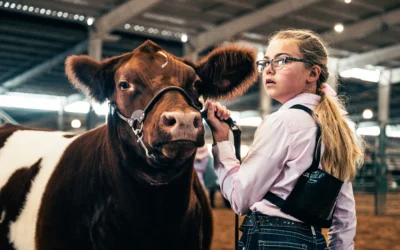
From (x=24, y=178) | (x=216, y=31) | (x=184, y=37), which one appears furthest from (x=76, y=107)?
(x=24, y=178)

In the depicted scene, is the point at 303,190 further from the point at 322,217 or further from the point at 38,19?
the point at 38,19

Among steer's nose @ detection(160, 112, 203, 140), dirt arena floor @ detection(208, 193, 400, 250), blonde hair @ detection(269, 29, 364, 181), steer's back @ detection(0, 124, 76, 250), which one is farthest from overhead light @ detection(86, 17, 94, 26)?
steer's nose @ detection(160, 112, 203, 140)

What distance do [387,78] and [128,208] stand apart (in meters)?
15.6

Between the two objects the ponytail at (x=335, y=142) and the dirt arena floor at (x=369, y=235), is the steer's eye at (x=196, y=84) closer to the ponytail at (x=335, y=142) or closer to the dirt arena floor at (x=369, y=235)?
the ponytail at (x=335, y=142)

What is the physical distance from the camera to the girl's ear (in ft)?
6.12

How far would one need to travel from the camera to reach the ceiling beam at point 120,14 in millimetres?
10069

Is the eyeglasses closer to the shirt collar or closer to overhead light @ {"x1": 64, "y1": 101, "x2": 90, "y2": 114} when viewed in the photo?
the shirt collar

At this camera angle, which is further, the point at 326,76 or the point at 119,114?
the point at 119,114

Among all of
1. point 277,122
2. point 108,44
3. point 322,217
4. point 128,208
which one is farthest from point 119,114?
point 108,44

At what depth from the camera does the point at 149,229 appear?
7.04 feet

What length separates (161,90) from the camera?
6.36ft

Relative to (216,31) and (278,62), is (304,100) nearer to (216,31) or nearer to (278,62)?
(278,62)

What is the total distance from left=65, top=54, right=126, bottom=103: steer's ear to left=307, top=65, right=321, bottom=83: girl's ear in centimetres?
84

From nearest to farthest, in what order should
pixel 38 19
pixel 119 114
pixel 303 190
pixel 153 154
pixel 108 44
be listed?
pixel 303 190 < pixel 153 154 < pixel 119 114 < pixel 38 19 < pixel 108 44
